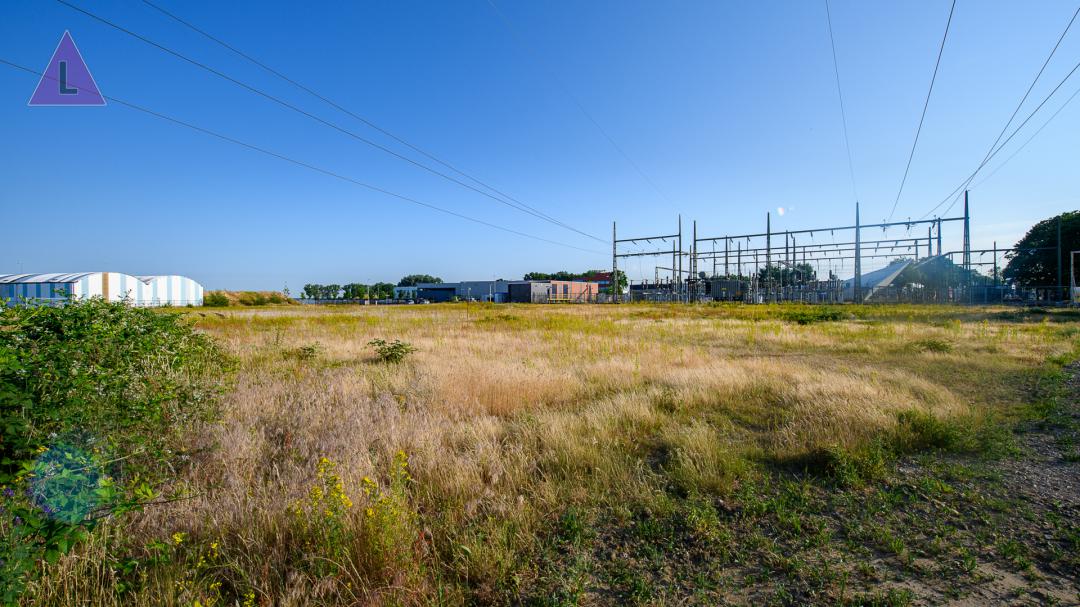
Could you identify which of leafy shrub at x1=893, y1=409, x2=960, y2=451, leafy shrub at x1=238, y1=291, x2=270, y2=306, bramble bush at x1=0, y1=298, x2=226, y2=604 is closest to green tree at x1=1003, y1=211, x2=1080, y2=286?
leafy shrub at x1=893, y1=409, x2=960, y2=451

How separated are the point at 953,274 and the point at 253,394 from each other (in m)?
44.5

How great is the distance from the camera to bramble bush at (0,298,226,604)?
219 cm

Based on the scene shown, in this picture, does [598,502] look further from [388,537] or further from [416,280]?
[416,280]

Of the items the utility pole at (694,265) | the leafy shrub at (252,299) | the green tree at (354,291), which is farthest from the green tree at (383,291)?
the utility pole at (694,265)

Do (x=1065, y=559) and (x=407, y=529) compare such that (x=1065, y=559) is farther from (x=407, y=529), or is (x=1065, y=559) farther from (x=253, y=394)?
(x=253, y=394)

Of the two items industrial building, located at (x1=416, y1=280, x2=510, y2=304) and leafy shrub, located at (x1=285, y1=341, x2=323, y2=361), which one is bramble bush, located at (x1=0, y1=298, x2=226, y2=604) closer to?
leafy shrub, located at (x1=285, y1=341, x2=323, y2=361)

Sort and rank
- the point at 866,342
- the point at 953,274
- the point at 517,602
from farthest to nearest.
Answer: the point at 953,274 < the point at 866,342 < the point at 517,602

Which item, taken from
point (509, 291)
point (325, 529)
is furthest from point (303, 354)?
point (509, 291)

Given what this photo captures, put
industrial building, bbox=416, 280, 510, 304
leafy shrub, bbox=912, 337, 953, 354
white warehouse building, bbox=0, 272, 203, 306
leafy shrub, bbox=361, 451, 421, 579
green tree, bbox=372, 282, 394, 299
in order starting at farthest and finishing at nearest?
green tree, bbox=372, 282, 394, 299 < industrial building, bbox=416, 280, 510, 304 < white warehouse building, bbox=0, 272, 203, 306 < leafy shrub, bbox=912, 337, 953, 354 < leafy shrub, bbox=361, 451, 421, 579

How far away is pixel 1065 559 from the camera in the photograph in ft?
8.34

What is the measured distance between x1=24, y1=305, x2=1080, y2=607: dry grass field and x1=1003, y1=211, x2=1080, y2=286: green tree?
61.0 metres

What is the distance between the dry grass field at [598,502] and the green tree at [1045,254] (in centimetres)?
6101

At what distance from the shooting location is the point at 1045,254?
164 ft

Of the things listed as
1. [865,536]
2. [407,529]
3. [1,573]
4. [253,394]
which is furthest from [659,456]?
[253,394]
